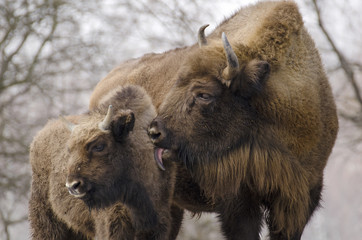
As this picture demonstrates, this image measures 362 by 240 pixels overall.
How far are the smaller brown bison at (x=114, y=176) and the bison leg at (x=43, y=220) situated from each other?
0.57 feet

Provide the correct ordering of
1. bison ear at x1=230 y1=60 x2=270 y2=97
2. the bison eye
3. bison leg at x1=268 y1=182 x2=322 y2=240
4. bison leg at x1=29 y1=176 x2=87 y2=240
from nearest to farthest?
bison ear at x1=230 y1=60 x2=270 y2=97, the bison eye, bison leg at x1=268 y1=182 x2=322 y2=240, bison leg at x1=29 y1=176 x2=87 y2=240

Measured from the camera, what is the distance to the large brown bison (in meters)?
5.50

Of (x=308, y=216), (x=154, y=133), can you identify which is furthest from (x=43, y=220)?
(x=308, y=216)

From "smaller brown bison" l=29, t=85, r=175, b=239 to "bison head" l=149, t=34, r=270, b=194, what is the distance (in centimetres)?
61

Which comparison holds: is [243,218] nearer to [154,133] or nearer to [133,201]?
[133,201]

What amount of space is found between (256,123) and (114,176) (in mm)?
1713

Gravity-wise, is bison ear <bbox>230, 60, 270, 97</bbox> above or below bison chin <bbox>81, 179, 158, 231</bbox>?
above

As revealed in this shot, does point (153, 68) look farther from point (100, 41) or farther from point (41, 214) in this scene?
point (100, 41)

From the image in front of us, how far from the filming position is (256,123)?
222 inches

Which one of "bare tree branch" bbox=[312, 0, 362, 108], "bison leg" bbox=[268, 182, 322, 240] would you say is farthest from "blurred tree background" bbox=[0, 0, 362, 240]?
"bison leg" bbox=[268, 182, 322, 240]

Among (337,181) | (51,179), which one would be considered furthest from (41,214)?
(337,181)

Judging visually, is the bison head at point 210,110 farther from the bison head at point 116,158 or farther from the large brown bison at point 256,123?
the bison head at point 116,158

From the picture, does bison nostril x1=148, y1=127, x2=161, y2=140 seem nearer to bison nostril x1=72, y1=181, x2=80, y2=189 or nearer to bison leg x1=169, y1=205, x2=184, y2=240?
bison nostril x1=72, y1=181, x2=80, y2=189

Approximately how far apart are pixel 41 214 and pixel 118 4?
1139 cm
